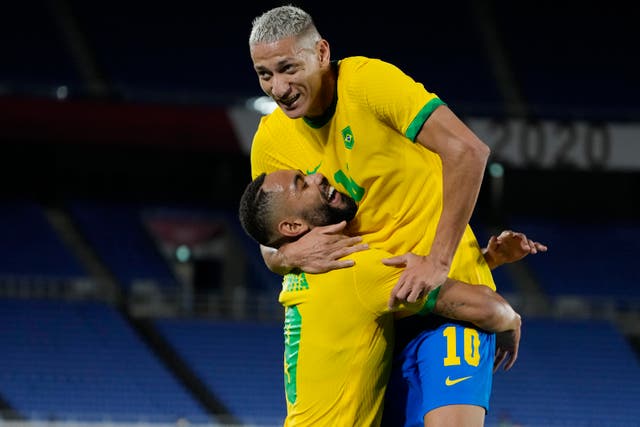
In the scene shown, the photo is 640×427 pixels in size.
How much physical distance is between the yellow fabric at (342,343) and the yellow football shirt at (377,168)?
0.77 feet

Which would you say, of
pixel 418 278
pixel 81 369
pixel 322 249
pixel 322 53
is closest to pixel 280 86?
pixel 322 53

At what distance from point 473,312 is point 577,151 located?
1779 centimetres

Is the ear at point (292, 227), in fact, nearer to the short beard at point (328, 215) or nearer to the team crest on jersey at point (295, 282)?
the short beard at point (328, 215)

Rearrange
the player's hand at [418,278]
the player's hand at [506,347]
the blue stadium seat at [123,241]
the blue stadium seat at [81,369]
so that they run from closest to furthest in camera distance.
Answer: the player's hand at [418,278]
the player's hand at [506,347]
the blue stadium seat at [81,369]
the blue stadium seat at [123,241]

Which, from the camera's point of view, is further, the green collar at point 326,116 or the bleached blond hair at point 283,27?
the green collar at point 326,116

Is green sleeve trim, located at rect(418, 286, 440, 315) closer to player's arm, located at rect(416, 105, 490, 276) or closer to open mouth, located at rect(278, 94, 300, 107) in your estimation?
player's arm, located at rect(416, 105, 490, 276)

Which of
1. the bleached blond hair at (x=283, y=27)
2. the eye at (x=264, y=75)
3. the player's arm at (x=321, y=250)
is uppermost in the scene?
the bleached blond hair at (x=283, y=27)

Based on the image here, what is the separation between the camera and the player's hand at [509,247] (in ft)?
15.4

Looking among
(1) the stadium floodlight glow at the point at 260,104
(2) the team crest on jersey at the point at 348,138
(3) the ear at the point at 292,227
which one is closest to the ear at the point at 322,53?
(2) the team crest on jersey at the point at 348,138

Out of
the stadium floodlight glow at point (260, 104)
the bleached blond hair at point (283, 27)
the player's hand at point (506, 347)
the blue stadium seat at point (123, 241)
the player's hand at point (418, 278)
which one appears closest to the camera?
the player's hand at point (418, 278)

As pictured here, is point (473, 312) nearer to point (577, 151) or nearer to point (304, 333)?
point (304, 333)

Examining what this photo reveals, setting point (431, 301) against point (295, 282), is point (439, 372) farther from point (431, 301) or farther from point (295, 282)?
point (295, 282)

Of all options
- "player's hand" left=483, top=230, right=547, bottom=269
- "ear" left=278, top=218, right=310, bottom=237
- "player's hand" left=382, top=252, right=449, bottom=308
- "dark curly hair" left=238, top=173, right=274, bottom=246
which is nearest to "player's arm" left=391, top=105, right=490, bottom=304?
"player's hand" left=382, top=252, right=449, bottom=308

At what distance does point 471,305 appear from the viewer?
431 centimetres
